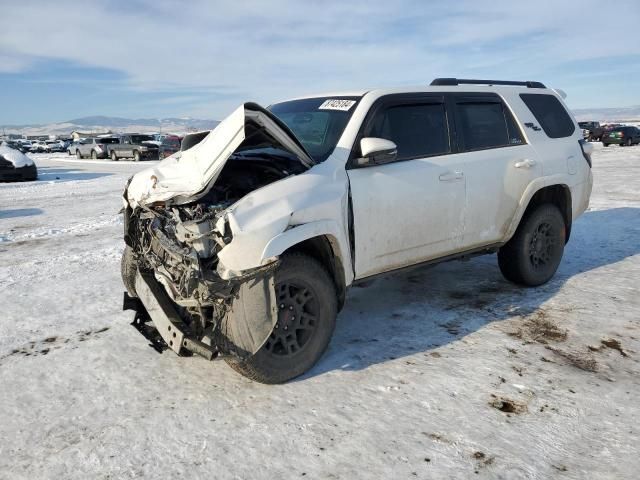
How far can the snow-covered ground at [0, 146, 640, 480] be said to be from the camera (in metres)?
2.57

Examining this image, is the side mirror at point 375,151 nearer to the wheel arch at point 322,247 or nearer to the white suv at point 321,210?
the white suv at point 321,210

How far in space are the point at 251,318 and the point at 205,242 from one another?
1.76 ft

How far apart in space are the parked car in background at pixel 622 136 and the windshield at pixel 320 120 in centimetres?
3347

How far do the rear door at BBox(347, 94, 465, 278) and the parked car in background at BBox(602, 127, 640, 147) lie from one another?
33.0 m

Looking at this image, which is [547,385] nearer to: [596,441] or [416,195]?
[596,441]

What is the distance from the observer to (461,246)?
14.7ft

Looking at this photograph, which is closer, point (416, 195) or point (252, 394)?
point (252, 394)

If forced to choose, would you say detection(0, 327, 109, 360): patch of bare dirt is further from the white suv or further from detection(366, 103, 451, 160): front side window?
detection(366, 103, 451, 160): front side window

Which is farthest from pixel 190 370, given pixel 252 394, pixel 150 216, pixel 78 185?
pixel 78 185

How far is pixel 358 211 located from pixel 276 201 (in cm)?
73

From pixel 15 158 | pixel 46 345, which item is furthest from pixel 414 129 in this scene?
pixel 15 158

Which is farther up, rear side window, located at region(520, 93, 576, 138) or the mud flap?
rear side window, located at region(520, 93, 576, 138)

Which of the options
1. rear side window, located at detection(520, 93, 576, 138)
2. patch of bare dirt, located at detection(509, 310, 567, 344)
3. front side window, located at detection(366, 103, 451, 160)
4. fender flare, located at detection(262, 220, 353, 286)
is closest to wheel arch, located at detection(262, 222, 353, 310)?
fender flare, located at detection(262, 220, 353, 286)

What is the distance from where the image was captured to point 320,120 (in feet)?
13.6
